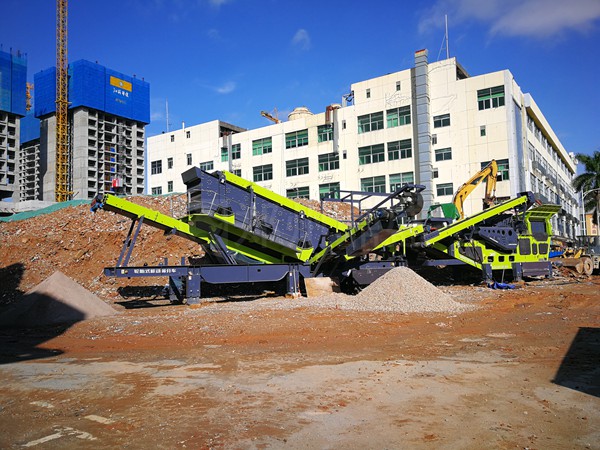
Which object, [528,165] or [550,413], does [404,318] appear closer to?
[550,413]

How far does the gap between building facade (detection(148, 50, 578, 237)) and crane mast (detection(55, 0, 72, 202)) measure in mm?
52897

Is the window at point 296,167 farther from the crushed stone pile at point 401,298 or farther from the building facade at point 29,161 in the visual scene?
the building facade at point 29,161

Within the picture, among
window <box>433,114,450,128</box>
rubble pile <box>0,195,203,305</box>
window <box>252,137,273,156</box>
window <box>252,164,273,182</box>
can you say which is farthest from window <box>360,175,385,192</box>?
rubble pile <box>0,195,203,305</box>

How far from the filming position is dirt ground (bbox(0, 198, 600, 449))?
409cm

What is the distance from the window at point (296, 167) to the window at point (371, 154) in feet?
19.6

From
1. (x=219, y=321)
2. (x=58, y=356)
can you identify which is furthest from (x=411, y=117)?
(x=58, y=356)

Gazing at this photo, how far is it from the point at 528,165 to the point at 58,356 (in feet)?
129

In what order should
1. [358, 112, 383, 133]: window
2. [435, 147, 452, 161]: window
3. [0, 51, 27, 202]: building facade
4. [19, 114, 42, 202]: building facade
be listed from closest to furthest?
[435, 147, 452, 161]: window, [358, 112, 383, 133]: window, [0, 51, 27, 202]: building facade, [19, 114, 42, 202]: building facade

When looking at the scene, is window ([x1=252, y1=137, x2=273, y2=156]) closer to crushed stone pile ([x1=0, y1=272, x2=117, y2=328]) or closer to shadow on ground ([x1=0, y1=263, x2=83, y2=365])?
crushed stone pile ([x1=0, y1=272, x2=117, y2=328])

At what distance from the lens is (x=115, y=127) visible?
334 ft

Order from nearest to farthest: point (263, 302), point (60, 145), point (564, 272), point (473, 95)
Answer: point (263, 302) → point (564, 272) → point (473, 95) → point (60, 145)

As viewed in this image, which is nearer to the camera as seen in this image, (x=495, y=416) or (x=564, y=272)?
(x=495, y=416)

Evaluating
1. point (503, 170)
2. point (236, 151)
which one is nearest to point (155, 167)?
point (236, 151)

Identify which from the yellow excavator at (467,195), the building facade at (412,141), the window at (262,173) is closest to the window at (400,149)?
the building facade at (412,141)
